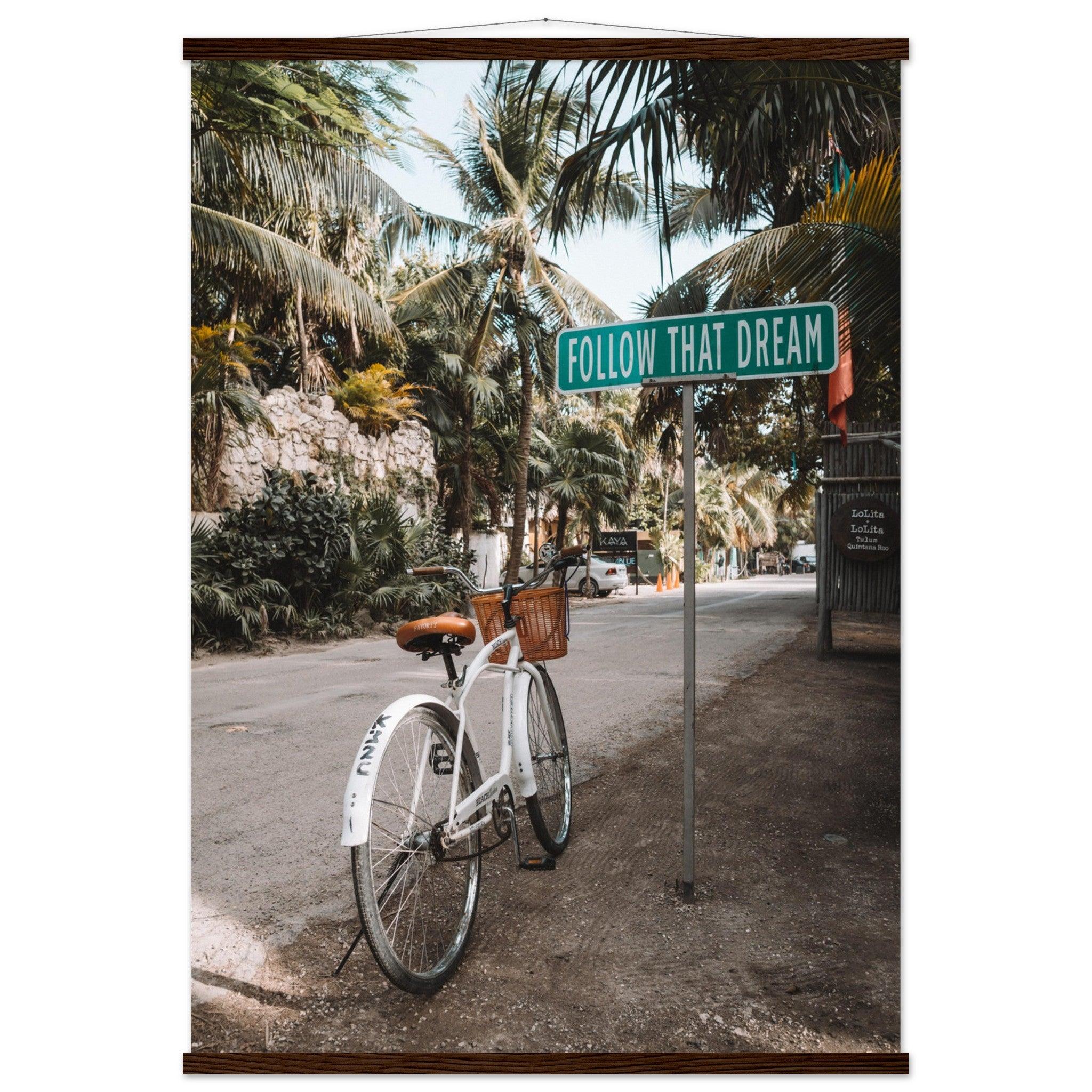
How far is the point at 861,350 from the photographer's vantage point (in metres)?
2.48

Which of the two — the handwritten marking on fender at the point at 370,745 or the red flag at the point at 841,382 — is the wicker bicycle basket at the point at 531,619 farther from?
the red flag at the point at 841,382

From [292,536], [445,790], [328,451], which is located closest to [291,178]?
[328,451]

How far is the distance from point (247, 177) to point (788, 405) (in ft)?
6.67

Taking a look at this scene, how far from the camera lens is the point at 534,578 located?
8.34 ft

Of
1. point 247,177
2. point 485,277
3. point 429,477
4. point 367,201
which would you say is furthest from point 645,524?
point 247,177

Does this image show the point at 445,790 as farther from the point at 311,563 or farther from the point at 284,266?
the point at 284,266

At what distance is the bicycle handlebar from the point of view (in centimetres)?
249

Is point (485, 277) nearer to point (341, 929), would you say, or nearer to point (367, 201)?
point (367, 201)

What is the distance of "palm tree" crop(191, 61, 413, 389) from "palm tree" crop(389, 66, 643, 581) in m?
0.16

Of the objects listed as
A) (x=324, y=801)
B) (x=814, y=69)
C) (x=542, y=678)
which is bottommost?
(x=324, y=801)

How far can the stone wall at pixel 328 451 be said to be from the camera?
8.77 ft

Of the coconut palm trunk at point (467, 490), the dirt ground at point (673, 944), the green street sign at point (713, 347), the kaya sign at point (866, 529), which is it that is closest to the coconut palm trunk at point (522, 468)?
the coconut palm trunk at point (467, 490)

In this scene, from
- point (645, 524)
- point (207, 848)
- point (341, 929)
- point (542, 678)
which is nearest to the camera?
point (341, 929)

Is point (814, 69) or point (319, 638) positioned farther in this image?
point (319, 638)
